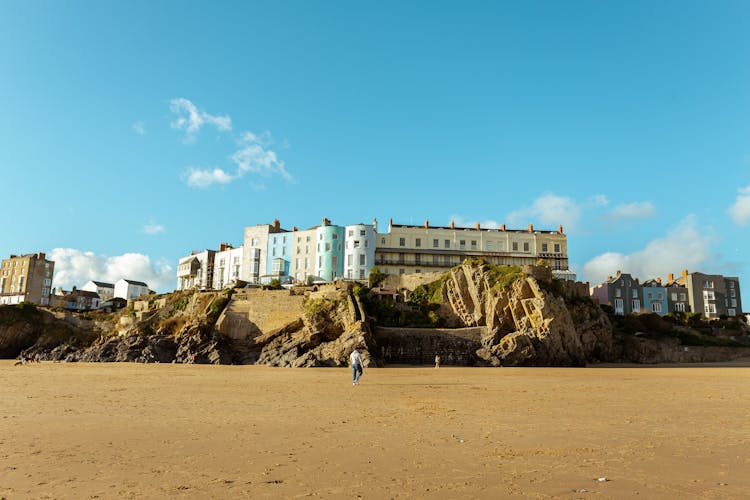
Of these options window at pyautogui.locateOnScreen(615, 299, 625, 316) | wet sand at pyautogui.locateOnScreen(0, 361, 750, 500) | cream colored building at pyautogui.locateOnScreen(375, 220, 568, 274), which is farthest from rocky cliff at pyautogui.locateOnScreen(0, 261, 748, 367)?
wet sand at pyautogui.locateOnScreen(0, 361, 750, 500)

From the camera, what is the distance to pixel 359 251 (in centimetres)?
6206

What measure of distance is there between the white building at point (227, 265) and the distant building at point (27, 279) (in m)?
31.2

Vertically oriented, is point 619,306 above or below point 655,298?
below

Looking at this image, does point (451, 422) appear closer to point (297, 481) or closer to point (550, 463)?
point (550, 463)

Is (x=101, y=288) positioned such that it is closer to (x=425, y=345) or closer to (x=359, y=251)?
(x=359, y=251)

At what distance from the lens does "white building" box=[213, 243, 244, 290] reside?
69.6 m

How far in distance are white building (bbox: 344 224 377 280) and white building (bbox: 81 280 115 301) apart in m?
58.2

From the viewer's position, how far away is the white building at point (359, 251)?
61.4m

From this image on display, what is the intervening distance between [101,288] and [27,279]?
668 inches

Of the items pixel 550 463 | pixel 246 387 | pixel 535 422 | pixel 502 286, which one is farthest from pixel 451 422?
pixel 502 286

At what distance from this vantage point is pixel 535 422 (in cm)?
1095

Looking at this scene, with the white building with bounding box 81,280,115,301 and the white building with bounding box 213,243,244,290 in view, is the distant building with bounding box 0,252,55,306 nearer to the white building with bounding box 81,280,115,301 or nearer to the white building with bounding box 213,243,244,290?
the white building with bounding box 81,280,115,301

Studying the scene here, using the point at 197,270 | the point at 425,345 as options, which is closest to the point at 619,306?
the point at 425,345

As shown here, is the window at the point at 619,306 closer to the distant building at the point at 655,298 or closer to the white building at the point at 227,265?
the distant building at the point at 655,298
